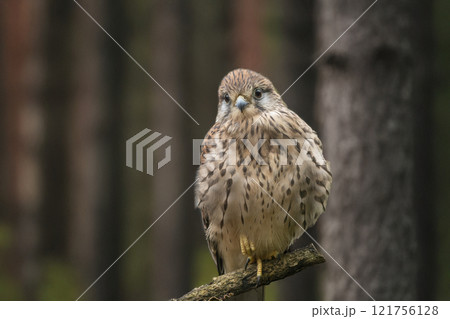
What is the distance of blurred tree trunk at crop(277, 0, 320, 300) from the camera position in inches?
183

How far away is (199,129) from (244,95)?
69cm

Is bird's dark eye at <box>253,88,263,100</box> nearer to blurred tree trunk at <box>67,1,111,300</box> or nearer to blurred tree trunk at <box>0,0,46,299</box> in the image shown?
blurred tree trunk at <box>67,1,111,300</box>

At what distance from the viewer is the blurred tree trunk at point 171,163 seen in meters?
6.56

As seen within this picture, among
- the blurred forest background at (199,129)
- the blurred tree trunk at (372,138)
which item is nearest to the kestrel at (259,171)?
the blurred forest background at (199,129)

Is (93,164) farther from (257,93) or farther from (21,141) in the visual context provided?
(257,93)

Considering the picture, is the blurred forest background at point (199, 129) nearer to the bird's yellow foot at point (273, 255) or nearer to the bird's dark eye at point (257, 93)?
the bird's dark eye at point (257, 93)

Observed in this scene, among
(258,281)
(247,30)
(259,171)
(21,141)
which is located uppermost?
(247,30)

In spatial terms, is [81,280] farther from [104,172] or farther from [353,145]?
[353,145]

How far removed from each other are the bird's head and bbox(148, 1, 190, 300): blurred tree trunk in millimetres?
3702

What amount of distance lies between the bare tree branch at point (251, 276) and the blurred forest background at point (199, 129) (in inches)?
33.3

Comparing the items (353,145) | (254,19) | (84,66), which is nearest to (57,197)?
(84,66)

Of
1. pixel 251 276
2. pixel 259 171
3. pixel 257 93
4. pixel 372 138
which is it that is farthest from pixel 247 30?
pixel 251 276

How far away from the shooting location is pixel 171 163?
6.46 metres

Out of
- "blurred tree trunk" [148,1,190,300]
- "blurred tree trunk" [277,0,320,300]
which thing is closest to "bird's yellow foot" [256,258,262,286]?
"blurred tree trunk" [277,0,320,300]
